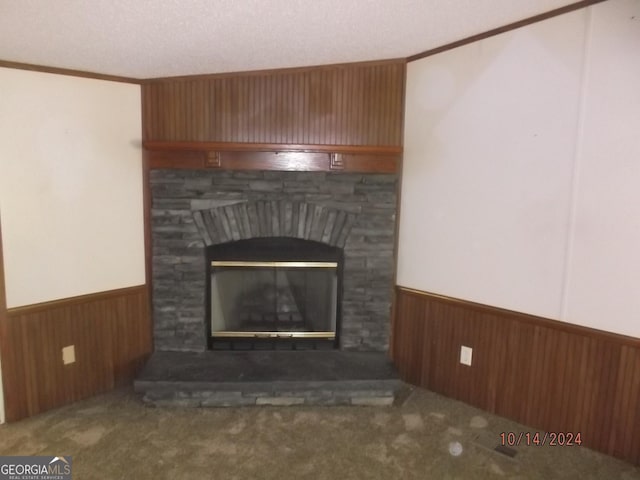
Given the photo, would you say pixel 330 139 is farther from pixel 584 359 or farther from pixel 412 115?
pixel 584 359

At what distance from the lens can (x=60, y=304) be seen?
8.55 ft

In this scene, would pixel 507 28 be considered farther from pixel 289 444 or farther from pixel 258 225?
pixel 289 444

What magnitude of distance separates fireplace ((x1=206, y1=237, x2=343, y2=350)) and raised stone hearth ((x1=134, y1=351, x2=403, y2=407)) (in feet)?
0.83

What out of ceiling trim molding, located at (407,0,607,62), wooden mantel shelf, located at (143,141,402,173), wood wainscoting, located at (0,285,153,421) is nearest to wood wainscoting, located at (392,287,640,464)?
wooden mantel shelf, located at (143,141,402,173)

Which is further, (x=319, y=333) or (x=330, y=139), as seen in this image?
(x=319, y=333)

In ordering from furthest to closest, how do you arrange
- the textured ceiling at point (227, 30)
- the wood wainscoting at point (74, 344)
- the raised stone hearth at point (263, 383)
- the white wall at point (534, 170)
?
1. the raised stone hearth at point (263, 383)
2. the wood wainscoting at point (74, 344)
3. the white wall at point (534, 170)
4. the textured ceiling at point (227, 30)

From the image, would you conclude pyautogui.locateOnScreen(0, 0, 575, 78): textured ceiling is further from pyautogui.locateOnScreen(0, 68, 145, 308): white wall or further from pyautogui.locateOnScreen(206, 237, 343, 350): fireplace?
pyautogui.locateOnScreen(206, 237, 343, 350): fireplace

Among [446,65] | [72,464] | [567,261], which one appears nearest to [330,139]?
[446,65]

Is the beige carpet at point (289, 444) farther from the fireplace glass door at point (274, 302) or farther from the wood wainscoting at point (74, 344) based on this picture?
the fireplace glass door at point (274, 302)

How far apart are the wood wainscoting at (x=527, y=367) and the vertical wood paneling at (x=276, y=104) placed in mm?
1243

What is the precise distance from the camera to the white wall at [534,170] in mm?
2076

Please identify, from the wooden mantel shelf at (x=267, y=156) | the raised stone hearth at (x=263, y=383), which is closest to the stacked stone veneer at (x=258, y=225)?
the wooden mantel shelf at (x=267, y=156)

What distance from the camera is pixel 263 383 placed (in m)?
2.63

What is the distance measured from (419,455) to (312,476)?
57 centimetres
